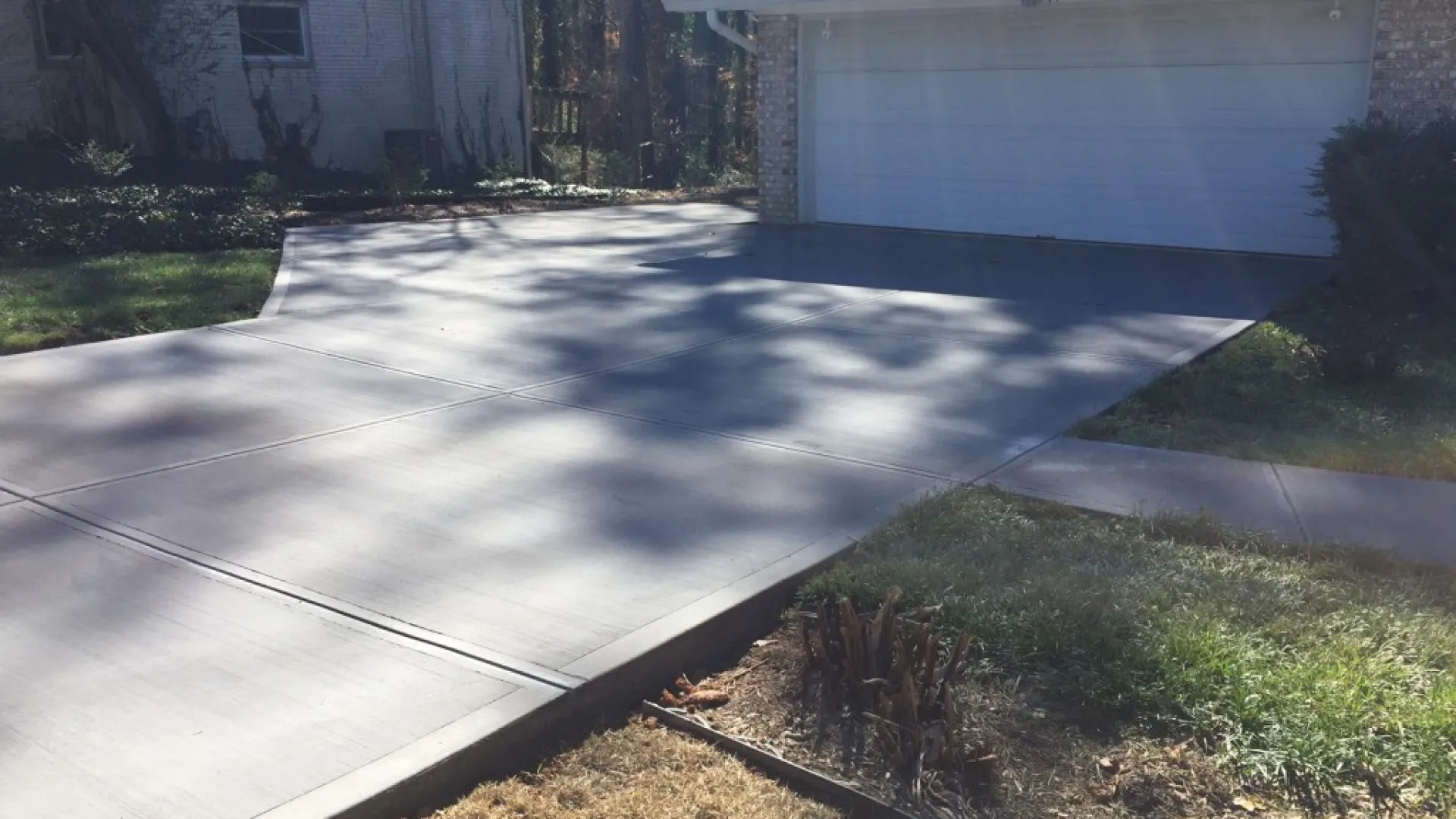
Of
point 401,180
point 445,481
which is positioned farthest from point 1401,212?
point 401,180

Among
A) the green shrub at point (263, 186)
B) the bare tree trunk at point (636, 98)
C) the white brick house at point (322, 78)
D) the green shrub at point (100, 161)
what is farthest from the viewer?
the bare tree trunk at point (636, 98)

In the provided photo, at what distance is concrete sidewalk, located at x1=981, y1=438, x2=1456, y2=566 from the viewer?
17.7 ft

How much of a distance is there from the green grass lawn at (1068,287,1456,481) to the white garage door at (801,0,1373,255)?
4609 mm

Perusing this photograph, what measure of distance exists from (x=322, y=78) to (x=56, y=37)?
13.7ft

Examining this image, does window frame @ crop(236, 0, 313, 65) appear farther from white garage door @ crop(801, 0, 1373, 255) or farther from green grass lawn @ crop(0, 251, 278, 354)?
white garage door @ crop(801, 0, 1373, 255)

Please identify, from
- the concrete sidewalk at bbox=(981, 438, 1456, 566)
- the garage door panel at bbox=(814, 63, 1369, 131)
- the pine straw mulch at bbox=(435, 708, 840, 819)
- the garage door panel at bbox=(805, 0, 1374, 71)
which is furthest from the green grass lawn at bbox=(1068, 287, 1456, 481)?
the garage door panel at bbox=(805, 0, 1374, 71)

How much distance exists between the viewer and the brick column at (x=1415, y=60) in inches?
463

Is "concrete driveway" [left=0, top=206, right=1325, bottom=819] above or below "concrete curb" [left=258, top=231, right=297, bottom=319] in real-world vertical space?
below

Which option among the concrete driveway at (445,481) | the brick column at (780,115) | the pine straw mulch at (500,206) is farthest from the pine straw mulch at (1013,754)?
the pine straw mulch at (500,206)

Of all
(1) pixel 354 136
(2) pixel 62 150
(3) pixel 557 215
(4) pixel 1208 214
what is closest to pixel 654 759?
(4) pixel 1208 214

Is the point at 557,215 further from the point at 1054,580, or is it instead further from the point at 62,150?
the point at 1054,580

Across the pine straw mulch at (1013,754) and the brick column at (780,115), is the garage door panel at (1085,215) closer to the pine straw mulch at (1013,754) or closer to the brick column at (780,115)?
the brick column at (780,115)

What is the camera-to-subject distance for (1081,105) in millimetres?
14352

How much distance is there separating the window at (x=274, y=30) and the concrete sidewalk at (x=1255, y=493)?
19.3 m
